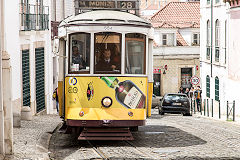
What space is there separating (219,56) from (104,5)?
2118 centimetres

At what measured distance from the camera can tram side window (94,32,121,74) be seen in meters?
15.2

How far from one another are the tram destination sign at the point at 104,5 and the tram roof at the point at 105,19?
122 cm

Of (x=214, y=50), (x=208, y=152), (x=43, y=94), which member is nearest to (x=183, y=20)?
(x=214, y=50)

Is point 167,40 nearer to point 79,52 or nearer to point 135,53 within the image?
point 135,53

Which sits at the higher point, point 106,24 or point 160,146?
point 106,24

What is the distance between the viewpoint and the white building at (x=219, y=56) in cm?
3291

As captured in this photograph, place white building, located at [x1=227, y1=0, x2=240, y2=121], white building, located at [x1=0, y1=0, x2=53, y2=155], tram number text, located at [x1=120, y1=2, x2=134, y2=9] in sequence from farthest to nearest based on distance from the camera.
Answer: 1. white building, located at [x1=227, y1=0, x2=240, y2=121]
2. white building, located at [x1=0, y1=0, x2=53, y2=155]
3. tram number text, located at [x1=120, y1=2, x2=134, y2=9]

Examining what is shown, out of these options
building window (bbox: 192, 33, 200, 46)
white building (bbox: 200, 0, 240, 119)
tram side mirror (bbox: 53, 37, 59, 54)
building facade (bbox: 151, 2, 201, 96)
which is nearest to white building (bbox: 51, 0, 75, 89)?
white building (bbox: 200, 0, 240, 119)

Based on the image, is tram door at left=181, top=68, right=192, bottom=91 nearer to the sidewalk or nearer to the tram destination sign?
the sidewalk

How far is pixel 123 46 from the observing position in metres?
15.2

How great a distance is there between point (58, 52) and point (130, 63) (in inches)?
81.8

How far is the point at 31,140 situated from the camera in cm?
1605

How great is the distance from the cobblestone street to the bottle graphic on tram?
1.08 meters

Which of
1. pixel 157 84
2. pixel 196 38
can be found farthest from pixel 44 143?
pixel 196 38
